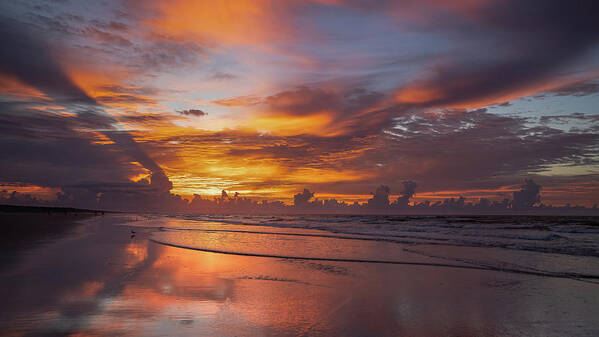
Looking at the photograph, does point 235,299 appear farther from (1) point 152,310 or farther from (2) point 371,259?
(2) point 371,259

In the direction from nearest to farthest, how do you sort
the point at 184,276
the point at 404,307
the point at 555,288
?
the point at 404,307
the point at 555,288
the point at 184,276

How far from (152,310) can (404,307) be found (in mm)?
5663

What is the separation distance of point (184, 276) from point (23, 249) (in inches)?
430

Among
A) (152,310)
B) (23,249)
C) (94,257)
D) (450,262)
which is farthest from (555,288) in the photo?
(23,249)

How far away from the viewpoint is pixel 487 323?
6.83 meters

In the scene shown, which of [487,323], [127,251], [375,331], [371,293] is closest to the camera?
[375,331]

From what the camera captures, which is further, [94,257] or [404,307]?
[94,257]

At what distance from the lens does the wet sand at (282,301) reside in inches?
248

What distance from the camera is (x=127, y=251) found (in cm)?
1717

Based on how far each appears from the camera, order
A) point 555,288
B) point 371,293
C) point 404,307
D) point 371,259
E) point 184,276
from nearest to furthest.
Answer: point 404,307, point 371,293, point 555,288, point 184,276, point 371,259

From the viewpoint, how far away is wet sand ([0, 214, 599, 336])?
20.7ft

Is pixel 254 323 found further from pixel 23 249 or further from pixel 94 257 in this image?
pixel 23 249

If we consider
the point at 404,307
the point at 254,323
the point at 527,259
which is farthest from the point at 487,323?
the point at 527,259

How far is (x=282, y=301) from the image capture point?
8.16 meters
